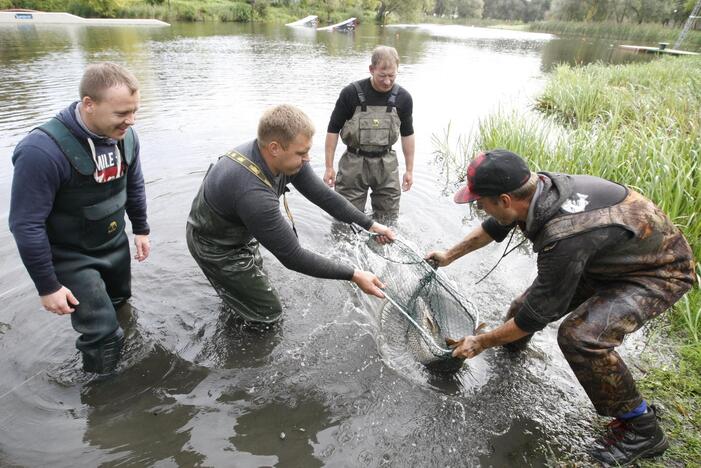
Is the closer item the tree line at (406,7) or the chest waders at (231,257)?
the chest waders at (231,257)

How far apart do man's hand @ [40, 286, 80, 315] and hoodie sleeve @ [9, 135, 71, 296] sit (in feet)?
0.20

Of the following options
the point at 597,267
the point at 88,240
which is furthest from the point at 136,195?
the point at 597,267

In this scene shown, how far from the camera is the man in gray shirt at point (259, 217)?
2416 mm

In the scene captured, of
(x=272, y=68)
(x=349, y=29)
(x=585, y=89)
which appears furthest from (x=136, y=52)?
(x=349, y=29)

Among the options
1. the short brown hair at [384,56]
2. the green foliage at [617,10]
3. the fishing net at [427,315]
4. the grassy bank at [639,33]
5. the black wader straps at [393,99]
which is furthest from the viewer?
the green foliage at [617,10]

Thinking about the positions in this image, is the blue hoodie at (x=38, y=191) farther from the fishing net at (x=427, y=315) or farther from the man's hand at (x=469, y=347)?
the man's hand at (x=469, y=347)

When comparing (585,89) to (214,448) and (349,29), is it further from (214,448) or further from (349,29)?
(349,29)

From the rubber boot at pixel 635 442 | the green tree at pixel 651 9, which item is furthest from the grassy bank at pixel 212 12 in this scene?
the rubber boot at pixel 635 442

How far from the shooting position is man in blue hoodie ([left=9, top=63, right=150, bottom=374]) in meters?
2.15

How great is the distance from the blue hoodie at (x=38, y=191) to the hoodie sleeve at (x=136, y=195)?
52cm

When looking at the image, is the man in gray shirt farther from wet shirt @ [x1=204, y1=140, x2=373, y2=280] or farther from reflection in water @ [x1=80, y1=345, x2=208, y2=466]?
reflection in water @ [x1=80, y1=345, x2=208, y2=466]

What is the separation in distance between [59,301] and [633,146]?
6144 millimetres

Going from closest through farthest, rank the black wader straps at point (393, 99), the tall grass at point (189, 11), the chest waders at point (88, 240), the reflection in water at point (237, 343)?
the chest waders at point (88, 240), the reflection in water at point (237, 343), the black wader straps at point (393, 99), the tall grass at point (189, 11)

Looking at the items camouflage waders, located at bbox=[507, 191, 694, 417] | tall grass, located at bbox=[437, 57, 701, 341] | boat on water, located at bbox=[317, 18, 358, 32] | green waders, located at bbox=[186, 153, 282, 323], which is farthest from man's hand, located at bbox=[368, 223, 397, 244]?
boat on water, located at bbox=[317, 18, 358, 32]
